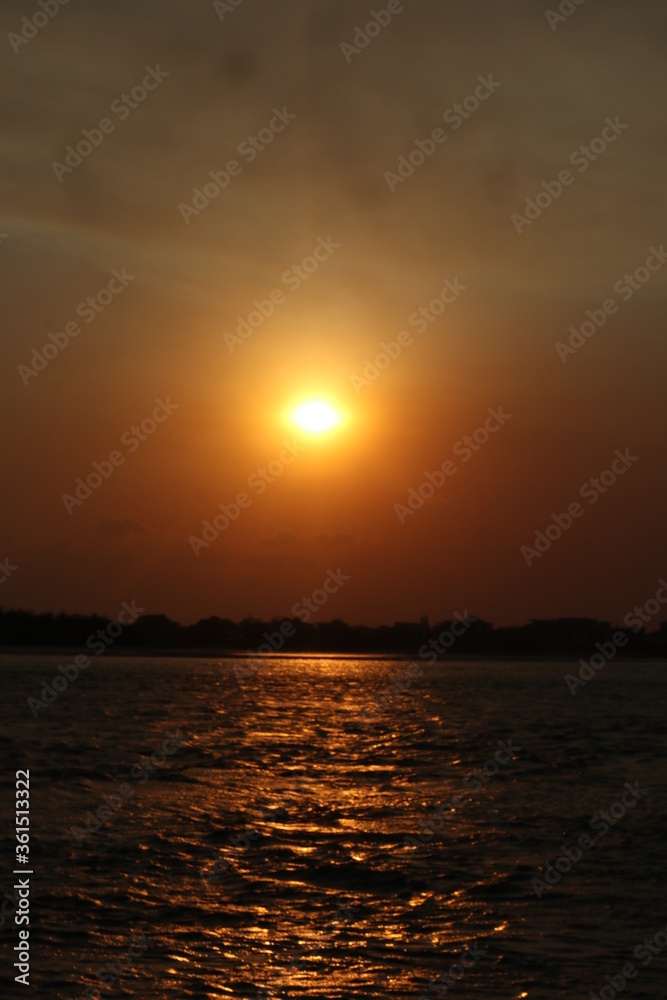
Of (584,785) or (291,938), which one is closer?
(291,938)

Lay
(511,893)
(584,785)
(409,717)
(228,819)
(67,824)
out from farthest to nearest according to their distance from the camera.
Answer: (409,717), (584,785), (228,819), (67,824), (511,893)

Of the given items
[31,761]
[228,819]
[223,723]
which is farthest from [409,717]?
[228,819]

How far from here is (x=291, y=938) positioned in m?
17.2

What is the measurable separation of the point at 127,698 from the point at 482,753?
46937mm

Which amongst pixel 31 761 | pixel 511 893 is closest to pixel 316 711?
pixel 31 761

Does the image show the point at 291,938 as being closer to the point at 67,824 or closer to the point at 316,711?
the point at 67,824

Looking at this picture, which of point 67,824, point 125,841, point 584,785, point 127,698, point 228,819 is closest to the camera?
point 125,841

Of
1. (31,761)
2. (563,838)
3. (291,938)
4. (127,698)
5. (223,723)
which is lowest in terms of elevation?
(291,938)

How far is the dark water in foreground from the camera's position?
51.3 feet

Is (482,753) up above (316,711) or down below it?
below

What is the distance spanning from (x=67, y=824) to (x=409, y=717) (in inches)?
2002

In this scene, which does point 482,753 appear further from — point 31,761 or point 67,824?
point 67,824

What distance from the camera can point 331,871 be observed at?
22062 mm

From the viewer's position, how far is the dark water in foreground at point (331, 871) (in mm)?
15648
